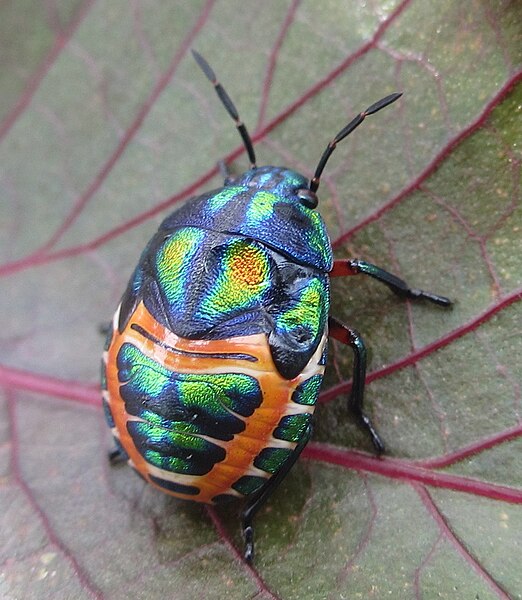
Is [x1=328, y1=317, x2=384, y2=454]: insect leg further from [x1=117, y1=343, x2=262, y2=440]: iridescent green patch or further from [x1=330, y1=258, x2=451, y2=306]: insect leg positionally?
[x1=117, y1=343, x2=262, y2=440]: iridescent green patch

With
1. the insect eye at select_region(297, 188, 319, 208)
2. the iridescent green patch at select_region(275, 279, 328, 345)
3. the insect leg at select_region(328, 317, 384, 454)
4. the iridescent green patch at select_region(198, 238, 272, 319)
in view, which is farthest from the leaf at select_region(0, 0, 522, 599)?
the iridescent green patch at select_region(198, 238, 272, 319)

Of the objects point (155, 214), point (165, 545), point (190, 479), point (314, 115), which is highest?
point (314, 115)

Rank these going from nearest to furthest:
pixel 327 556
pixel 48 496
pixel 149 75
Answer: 1. pixel 327 556
2. pixel 48 496
3. pixel 149 75

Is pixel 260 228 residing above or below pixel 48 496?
above

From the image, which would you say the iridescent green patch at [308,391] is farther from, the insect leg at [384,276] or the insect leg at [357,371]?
the insect leg at [384,276]

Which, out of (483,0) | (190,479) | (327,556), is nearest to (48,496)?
(190,479)

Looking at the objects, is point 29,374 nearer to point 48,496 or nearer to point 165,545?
point 48,496

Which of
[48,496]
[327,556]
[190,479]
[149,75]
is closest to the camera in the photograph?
[190,479]

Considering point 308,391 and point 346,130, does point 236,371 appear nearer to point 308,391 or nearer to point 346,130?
point 308,391
